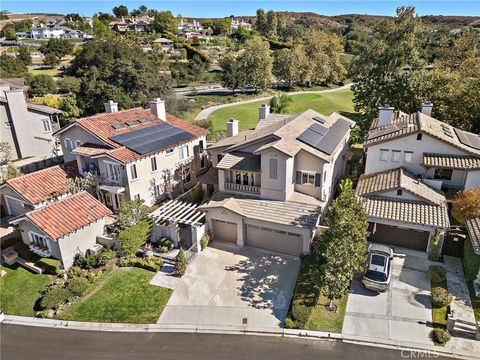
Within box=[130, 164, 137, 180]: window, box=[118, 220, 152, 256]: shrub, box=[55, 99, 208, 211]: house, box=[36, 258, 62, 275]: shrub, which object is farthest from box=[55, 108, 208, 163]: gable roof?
box=[36, 258, 62, 275]: shrub

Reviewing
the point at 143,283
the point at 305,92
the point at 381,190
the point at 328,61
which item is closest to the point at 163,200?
the point at 143,283

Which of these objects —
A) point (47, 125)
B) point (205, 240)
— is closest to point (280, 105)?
point (47, 125)

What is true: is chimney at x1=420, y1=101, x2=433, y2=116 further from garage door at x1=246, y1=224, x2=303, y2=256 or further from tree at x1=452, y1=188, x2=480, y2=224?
garage door at x1=246, y1=224, x2=303, y2=256

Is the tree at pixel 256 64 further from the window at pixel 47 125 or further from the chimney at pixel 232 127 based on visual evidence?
the chimney at pixel 232 127

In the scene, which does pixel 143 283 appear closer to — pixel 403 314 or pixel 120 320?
pixel 120 320

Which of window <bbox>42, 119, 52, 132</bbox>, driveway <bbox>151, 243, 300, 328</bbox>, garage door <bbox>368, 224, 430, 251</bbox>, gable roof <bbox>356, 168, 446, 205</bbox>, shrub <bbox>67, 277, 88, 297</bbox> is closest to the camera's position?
driveway <bbox>151, 243, 300, 328</bbox>
